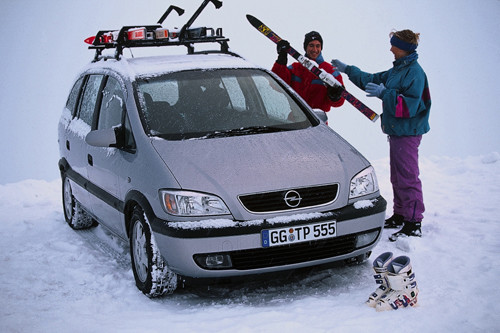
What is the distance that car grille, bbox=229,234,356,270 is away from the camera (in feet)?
13.9

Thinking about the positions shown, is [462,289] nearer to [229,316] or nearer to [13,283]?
[229,316]

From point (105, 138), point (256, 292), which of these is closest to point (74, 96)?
point (105, 138)

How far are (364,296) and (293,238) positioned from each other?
0.70 metres

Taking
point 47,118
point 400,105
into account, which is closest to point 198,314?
point 400,105

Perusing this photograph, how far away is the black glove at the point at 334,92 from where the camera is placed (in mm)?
6730

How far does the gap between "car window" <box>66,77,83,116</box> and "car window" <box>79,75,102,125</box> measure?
27 centimetres

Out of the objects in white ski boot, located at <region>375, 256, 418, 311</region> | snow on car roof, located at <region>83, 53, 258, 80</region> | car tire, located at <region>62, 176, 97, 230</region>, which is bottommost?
car tire, located at <region>62, 176, 97, 230</region>

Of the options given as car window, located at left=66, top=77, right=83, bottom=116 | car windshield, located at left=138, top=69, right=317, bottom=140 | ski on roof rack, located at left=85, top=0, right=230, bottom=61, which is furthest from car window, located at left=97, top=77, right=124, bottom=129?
car window, located at left=66, top=77, right=83, bottom=116

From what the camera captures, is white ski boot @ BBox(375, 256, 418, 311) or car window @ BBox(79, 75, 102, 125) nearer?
white ski boot @ BBox(375, 256, 418, 311)

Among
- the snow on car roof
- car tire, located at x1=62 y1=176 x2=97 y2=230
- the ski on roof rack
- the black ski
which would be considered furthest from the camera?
car tire, located at x1=62 y1=176 x2=97 y2=230

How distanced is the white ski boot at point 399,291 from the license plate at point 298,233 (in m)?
0.48

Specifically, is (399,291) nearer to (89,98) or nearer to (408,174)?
(408,174)

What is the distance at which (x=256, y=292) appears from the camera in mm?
4699

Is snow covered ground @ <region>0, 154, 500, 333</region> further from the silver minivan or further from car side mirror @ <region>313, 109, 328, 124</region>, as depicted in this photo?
car side mirror @ <region>313, 109, 328, 124</region>
